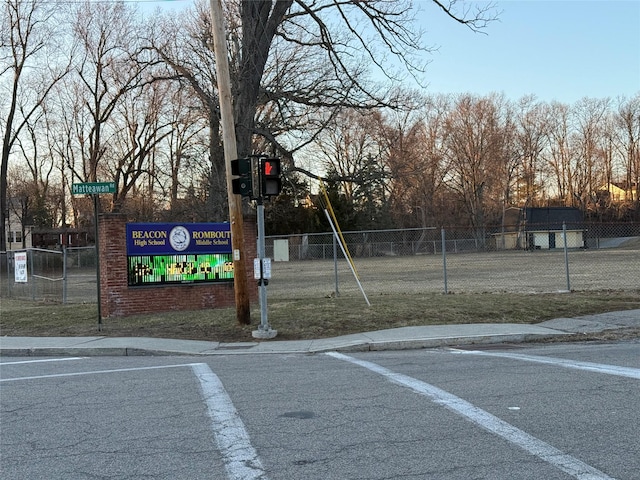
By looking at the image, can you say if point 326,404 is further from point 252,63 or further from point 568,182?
point 568,182

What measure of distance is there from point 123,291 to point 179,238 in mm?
2148

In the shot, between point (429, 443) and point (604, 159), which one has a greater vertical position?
point (604, 159)

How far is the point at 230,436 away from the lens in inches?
212

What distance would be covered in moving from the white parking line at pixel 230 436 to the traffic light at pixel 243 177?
5.17 m

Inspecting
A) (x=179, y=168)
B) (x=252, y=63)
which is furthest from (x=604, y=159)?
(x=252, y=63)

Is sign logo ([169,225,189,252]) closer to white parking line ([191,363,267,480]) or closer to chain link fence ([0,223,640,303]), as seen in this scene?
chain link fence ([0,223,640,303])

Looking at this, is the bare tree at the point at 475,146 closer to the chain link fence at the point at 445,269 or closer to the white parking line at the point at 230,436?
the chain link fence at the point at 445,269

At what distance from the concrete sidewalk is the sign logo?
180 inches

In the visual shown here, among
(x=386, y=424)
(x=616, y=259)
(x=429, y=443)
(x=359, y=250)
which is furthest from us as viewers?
(x=359, y=250)

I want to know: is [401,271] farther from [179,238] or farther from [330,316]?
[330,316]

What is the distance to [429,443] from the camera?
196 inches

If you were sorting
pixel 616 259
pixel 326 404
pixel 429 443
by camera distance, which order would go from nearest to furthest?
pixel 429 443 → pixel 326 404 → pixel 616 259

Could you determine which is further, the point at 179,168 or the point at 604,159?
the point at 604,159

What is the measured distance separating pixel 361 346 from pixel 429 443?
613 centimetres
